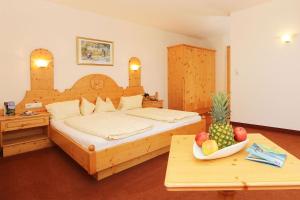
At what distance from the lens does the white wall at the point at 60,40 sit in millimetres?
3172

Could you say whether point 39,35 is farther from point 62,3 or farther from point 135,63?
point 135,63

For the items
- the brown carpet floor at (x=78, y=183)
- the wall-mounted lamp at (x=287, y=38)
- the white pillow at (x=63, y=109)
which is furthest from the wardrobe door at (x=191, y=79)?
the white pillow at (x=63, y=109)

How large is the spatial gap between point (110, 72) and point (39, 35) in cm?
153

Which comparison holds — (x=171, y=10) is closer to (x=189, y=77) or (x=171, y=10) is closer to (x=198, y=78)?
(x=189, y=77)

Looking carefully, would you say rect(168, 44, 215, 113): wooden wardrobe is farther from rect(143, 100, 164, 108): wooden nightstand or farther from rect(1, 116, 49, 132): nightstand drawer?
rect(1, 116, 49, 132): nightstand drawer

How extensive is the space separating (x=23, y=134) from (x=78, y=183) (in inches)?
73.7

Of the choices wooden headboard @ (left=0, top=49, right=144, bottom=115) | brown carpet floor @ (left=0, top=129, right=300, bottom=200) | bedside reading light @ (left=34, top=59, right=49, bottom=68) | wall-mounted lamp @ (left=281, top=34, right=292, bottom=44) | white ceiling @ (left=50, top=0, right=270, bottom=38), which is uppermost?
white ceiling @ (left=50, top=0, right=270, bottom=38)

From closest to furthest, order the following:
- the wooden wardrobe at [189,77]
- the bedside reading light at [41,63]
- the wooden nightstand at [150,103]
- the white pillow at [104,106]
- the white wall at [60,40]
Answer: the white wall at [60,40] → the bedside reading light at [41,63] → the white pillow at [104,106] → the wooden nightstand at [150,103] → the wooden wardrobe at [189,77]

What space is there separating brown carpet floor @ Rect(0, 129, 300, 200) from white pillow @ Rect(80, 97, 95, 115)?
1025mm

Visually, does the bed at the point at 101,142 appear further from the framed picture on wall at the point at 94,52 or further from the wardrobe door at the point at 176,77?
the wardrobe door at the point at 176,77

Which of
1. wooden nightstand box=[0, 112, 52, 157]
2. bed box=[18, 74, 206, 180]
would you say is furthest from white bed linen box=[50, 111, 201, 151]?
wooden nightstand box=[0, 112, 52, 157]

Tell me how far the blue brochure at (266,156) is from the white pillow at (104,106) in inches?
123

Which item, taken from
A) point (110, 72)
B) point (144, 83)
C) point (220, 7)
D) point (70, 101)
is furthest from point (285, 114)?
point (70, 101)

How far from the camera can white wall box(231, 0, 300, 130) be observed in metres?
3.67
